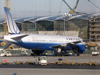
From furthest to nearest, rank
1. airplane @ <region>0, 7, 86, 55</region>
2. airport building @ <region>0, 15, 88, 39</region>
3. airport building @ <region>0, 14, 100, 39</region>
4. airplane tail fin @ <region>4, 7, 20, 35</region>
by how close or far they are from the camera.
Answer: airport building @ <region>0, 15, 88, 39</region>, airport building @ <region>0, 14, 100, 39</region>, airplane tail fin @ <region>4, 7, 20, 35</region>, airplane @ <region>0, 7, 86, 55</region>

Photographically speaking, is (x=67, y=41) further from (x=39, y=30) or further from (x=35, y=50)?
(x=39, y=30)

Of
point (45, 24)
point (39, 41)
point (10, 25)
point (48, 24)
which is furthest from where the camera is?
point (45, 24)

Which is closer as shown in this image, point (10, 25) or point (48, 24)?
point (10, 25)

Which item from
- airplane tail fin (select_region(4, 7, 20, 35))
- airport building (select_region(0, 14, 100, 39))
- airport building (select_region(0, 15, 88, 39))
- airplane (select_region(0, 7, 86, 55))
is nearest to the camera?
airplane (select_region(0, 7, 86, 55))

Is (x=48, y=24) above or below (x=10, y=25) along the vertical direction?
above

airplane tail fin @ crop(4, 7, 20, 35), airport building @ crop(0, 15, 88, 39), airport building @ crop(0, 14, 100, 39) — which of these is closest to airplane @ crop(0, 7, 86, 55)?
airplane tail fin @ crop(4, 7, 20, 35)

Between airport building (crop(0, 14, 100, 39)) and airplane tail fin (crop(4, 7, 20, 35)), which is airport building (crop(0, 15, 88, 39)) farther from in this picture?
airplane tail fin (crop(4, 7, 20, 35))

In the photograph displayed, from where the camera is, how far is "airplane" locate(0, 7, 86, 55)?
57306 mm

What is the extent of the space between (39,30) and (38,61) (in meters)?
81.4

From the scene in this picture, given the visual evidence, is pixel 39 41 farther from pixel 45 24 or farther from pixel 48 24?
pixel 45 24

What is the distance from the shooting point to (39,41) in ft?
196

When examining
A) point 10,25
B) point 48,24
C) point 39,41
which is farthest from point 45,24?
point 39,41

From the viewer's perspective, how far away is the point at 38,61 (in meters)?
37.0
